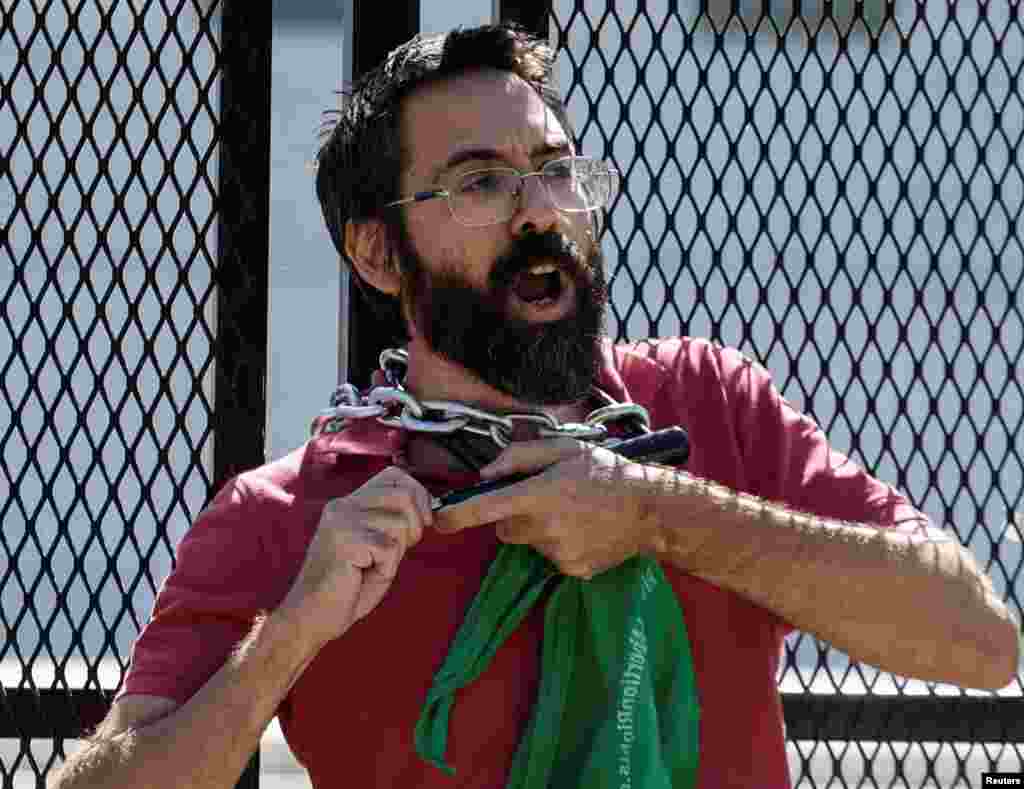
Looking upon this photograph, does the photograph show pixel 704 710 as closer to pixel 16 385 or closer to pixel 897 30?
pixel 897 30

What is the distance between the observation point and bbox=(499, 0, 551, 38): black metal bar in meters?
2.45

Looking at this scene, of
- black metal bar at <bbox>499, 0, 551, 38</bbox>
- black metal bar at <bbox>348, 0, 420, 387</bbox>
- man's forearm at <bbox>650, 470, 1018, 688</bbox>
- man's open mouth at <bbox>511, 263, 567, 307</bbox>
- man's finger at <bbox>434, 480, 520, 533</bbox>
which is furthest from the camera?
black metal bar at <bbox>499, 0, 551, 38</bbox>

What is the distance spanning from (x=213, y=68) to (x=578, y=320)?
36.1 inches

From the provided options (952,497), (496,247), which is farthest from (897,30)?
(496,247)

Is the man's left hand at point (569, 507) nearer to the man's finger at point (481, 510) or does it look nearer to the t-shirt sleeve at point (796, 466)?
the man's finger at point (481, 510)

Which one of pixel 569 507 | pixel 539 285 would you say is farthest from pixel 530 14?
pixel 569 507

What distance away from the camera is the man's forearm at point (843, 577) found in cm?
166

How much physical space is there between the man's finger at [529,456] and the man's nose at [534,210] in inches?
13.4

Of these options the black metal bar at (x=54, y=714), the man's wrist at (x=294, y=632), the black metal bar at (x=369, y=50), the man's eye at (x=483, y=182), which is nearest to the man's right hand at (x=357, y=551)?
the man's wrist at (x=294, y=632)

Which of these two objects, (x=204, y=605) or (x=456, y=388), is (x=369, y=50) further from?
(x=204, y=605)

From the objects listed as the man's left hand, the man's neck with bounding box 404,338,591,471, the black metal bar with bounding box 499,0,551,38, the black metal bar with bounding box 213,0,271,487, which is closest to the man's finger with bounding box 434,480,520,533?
the man's left hand

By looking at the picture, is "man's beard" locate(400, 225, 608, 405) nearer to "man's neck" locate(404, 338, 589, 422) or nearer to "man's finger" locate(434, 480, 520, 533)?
"man's neck" locate(404, 338, 589, 422)

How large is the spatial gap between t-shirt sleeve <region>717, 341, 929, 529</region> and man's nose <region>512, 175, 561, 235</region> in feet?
0.91

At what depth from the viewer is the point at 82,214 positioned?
2463 millimetres
